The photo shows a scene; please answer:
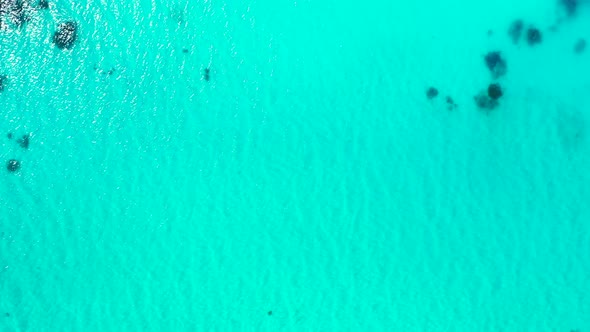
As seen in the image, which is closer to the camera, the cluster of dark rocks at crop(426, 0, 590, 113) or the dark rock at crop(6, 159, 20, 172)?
the cluster of dark rocks at crop(426, 0, 590, 113)

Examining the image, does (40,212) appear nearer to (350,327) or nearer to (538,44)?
(350,327)

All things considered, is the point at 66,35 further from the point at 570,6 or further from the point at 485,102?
the point at 570,6

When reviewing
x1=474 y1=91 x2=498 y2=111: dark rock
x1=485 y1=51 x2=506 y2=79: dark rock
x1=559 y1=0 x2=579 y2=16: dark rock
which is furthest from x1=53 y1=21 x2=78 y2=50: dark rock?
x1=559 y1=0 x2=579 y2=16: dark rock

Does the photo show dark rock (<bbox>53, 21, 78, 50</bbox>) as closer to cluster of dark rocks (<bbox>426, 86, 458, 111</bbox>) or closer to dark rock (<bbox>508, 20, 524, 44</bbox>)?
cluster of dark rocks (<bbox>426, 86, 458, 111</bbox>)

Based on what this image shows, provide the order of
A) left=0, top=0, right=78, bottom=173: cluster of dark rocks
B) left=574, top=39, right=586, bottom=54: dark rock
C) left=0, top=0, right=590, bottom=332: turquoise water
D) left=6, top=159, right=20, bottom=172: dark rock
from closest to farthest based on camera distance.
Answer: left=0, top=0, right=590, bottom=332: turquoise water < left=574, top=39, right=586, bottom=54: dark rock < left=6, top=159, right=20, bottom=172: dark rock < left=0, top=0, right=78, bottom=173: cluster of dark rocks

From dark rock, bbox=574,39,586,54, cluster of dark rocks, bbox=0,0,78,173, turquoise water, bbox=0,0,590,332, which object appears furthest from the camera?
cluster of dark rocks, bbox=0,0,78,173

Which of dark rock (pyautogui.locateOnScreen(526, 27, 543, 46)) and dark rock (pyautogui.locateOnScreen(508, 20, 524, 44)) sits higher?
dark rock (pyautogui.locateOnScreen(508, 20, 524, 44))

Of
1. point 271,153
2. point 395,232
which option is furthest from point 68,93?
point 395,232

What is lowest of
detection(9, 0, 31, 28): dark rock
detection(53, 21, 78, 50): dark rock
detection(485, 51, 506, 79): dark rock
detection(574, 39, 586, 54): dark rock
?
detection(574, 39, 586, 54): dark rock
